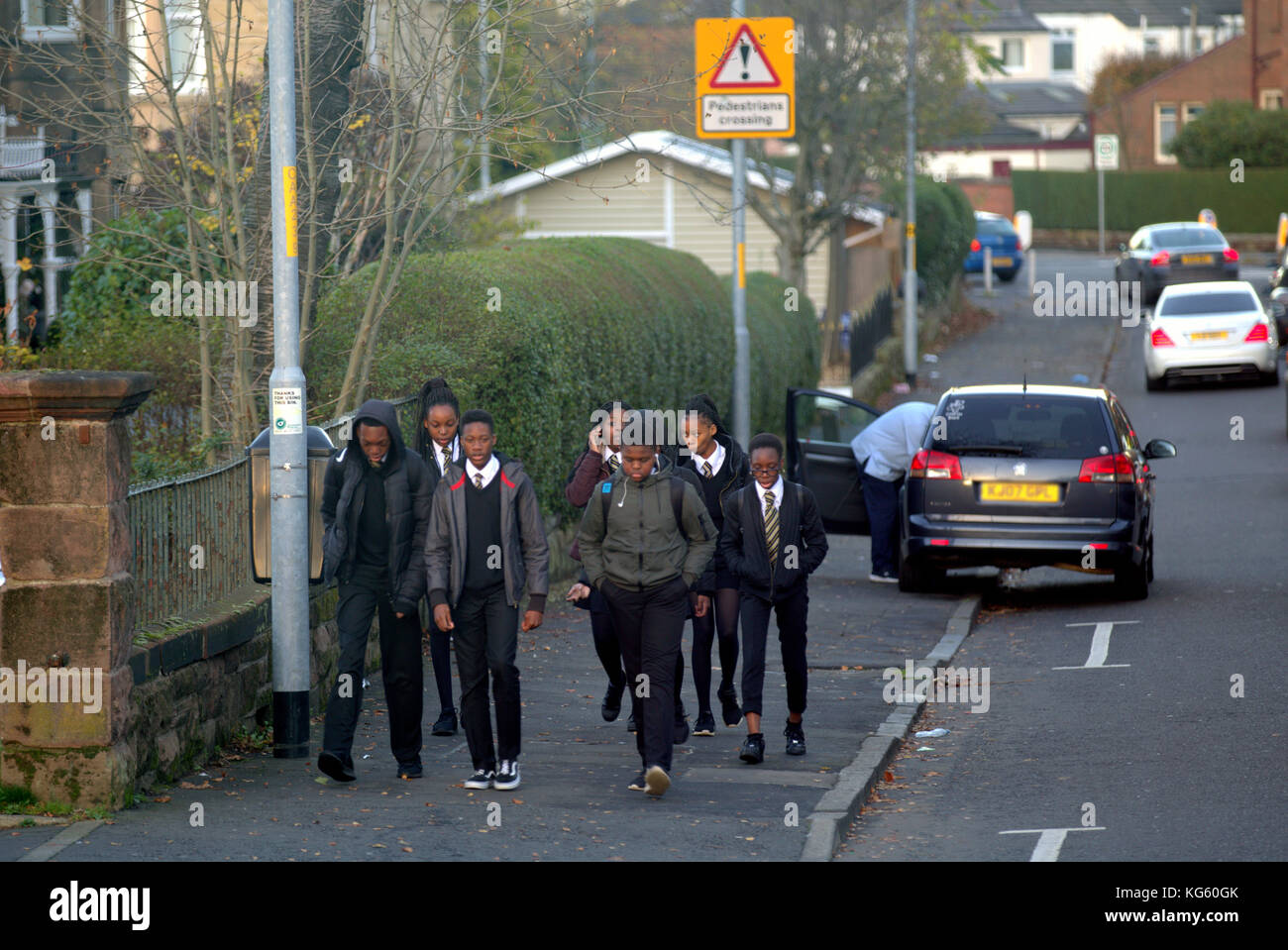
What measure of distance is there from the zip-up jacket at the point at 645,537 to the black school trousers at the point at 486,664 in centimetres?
47

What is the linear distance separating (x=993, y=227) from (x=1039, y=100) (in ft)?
118

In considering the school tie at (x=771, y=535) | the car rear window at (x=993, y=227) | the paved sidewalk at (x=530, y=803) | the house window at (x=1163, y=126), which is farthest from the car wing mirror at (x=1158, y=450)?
the house window at (x=1163, y=126)

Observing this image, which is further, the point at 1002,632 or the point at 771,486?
the point at 1002,632

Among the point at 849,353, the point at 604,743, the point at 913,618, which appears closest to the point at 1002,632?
the point at 913,618

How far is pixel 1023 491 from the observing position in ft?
44.9

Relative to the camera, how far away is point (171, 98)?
1089 centimetres

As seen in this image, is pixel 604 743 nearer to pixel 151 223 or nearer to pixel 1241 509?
pixel 151 223

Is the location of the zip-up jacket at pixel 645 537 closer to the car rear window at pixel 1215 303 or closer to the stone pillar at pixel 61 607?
the stone pillar at pixel 61 607

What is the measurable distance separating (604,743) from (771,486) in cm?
161

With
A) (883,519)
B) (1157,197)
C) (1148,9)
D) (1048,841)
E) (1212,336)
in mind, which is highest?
(1148,9)

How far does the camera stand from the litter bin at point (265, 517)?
894 centimetres

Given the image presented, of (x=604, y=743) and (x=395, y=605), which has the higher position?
(x=395, y=605)

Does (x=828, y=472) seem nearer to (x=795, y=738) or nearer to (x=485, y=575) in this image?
(x=795, y=738)

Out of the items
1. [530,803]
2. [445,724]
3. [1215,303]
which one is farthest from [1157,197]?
[530,803]
